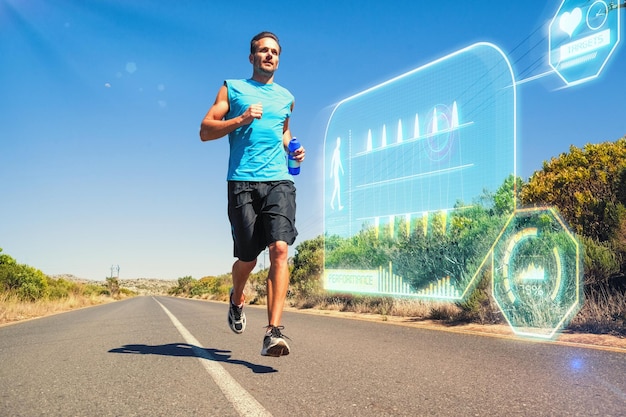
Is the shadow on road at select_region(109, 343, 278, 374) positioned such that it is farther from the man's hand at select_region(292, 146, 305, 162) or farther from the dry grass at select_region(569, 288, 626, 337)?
the dry grass at select_region(569, 288, 626, 337)

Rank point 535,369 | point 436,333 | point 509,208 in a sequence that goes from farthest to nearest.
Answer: point 509,208 → point 436,333 → point 535,369

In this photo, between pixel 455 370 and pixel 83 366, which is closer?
pixel 455 370

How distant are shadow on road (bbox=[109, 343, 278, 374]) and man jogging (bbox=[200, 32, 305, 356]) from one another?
2.70 ft

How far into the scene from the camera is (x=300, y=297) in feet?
71.8

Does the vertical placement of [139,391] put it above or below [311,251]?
below

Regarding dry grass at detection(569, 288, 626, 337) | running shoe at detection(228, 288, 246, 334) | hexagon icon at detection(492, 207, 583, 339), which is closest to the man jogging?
running shoe at detection(228, 288, 246, 334)

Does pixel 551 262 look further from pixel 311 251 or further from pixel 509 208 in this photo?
pixel 311 251

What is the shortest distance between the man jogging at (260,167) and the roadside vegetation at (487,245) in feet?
17.1

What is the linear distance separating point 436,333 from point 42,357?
509 centimetres

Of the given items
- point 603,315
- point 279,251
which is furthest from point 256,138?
point 603,315

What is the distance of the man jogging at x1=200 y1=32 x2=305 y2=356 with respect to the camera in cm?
446

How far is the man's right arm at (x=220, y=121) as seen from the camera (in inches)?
168

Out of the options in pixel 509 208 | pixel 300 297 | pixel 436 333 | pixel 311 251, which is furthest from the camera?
pixel 311 251

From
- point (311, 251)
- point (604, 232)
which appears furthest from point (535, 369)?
point (311, 251)
